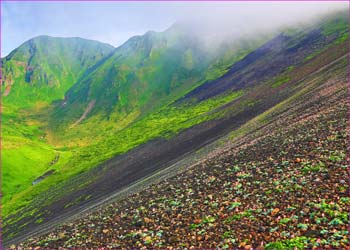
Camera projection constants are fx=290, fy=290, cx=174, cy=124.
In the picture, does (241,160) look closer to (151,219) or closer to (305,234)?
(151,219)

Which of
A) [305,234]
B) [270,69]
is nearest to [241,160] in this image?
[305,234]

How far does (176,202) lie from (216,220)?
7.86m

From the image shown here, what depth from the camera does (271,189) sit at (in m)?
22.4

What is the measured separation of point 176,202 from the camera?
92.6 feet

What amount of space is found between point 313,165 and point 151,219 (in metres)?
14.6

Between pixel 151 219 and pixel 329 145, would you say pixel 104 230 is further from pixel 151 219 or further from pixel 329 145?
pixel 329 145

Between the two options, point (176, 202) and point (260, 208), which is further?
point (176, 202)

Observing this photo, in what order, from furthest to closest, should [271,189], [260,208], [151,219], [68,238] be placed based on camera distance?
[68,238] < [151,219] < [271,189] < [260,208]

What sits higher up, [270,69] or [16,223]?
[270,69]

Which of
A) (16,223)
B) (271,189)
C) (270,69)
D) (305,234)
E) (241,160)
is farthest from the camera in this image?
(270,69)

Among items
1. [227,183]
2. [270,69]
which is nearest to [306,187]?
[227,183]

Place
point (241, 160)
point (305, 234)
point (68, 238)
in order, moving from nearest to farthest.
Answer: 1. point (305, 234)
2. point (68, 238)
3. point (241, 160)

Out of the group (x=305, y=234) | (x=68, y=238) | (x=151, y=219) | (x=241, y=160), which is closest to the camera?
(x=305, y=234)

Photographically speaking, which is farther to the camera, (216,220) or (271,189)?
(271,189)
